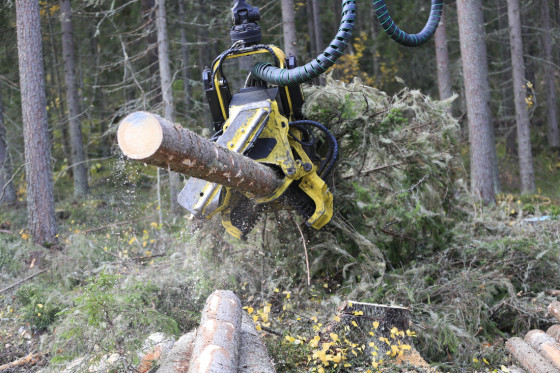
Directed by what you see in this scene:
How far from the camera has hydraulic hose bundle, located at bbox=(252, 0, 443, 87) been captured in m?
3.97

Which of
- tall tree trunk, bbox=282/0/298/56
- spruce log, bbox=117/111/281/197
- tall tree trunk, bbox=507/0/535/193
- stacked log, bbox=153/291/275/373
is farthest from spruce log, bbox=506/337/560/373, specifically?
tall tree trunk, bbox=507/0/535/193

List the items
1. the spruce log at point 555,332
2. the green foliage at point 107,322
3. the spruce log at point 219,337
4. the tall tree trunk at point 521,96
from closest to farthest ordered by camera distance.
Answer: the spruce log at point 219,337 < the green foliage at point 107,322 < the spruce log at point 555,332 < the tall tree trunk at point 521,96

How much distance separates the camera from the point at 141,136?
9.90 ft

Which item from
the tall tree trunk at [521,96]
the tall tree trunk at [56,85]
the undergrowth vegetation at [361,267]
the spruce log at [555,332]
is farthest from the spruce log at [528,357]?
the tall tree trunk at [56,85]

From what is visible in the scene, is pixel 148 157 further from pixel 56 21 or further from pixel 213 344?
pixel 56 21

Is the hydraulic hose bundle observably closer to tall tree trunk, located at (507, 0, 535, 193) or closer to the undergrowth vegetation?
the undergrowth vegetation

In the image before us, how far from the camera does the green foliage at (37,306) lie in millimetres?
5938

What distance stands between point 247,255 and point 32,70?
516 centimetres

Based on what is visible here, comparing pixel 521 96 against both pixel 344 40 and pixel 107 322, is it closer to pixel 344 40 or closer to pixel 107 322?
pixel 344 40

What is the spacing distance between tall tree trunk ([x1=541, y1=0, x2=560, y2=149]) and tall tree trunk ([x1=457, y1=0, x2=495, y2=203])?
6274 mm

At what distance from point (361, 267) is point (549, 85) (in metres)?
14.4

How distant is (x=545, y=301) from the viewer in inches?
221

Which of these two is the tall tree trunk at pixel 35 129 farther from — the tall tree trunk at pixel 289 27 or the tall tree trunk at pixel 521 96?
the tall tree trunk at pixel 521 96

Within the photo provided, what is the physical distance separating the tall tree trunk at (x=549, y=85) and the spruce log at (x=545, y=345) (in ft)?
42.9
